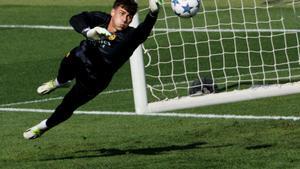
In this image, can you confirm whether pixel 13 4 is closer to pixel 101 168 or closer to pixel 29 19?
pixel 29 19

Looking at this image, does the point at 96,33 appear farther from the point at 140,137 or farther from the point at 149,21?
the point at 140,137

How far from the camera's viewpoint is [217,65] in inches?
762

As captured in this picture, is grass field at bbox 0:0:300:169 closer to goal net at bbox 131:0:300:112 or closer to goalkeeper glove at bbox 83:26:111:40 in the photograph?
goal net at bbox 131:0:300:112

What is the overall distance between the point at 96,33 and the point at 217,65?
891 centimetres

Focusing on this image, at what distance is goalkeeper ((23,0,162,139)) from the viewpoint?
11031 mm

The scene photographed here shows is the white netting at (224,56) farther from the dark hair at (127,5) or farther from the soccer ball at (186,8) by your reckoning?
the dark hair at (127,5)

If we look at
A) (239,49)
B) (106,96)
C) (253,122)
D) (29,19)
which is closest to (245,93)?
(253,122)

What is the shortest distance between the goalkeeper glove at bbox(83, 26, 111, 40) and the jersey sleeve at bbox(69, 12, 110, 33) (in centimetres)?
37

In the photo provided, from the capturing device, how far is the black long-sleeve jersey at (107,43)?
11.1 meters

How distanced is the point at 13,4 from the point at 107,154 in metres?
20.9

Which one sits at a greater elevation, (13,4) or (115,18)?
(115,18)

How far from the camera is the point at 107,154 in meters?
11.4

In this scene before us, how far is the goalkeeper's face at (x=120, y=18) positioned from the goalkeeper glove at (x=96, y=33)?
495mm

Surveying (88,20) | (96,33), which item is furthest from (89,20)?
(96,33)
